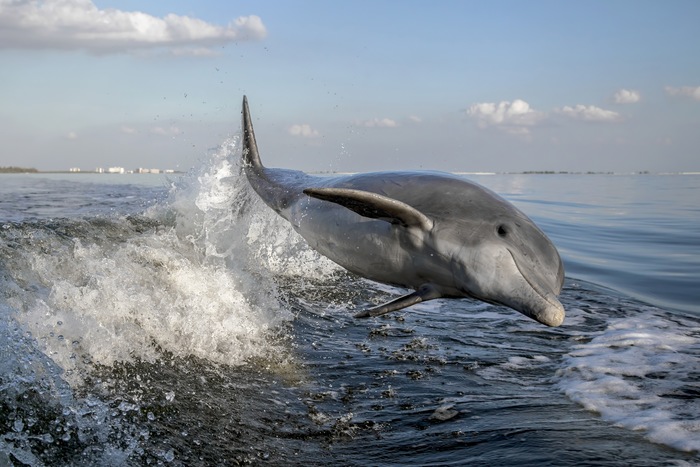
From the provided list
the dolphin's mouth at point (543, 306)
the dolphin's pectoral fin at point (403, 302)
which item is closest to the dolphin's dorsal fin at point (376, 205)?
the dolphin's pectoral fin at point (403, 302)

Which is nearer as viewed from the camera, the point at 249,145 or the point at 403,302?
the point at 403,302

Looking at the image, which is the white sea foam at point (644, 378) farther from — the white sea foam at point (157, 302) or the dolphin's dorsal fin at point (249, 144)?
the dolphin's dorsal fin at point (249, 144)

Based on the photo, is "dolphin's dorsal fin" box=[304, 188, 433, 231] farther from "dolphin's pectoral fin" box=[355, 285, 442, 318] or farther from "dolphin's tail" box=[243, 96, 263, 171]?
"dolphin's tail" box=[243, 96, 263, 171]

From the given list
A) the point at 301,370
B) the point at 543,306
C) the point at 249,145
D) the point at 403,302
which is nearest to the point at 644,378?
the point at 543,306

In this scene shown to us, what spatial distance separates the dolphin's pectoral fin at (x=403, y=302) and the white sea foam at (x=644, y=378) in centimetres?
179

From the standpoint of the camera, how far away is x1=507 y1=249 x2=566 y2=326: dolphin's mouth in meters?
4.53

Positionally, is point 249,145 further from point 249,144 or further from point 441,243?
point 441,243

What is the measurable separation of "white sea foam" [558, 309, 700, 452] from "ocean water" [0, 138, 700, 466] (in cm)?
2

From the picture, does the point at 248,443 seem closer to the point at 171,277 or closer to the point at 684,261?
the point at 171,277

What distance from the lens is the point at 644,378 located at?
6.55 meters

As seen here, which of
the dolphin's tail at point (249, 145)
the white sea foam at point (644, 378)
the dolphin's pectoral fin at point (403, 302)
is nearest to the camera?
the dolphin's pectoral fin at point (403, 302)

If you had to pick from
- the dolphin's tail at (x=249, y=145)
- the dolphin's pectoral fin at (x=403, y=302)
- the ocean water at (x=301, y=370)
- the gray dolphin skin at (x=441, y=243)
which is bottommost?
the ocean water at (x=301, y=370)

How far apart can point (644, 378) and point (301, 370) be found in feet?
11.1

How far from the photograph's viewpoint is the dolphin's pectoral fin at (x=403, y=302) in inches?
200
